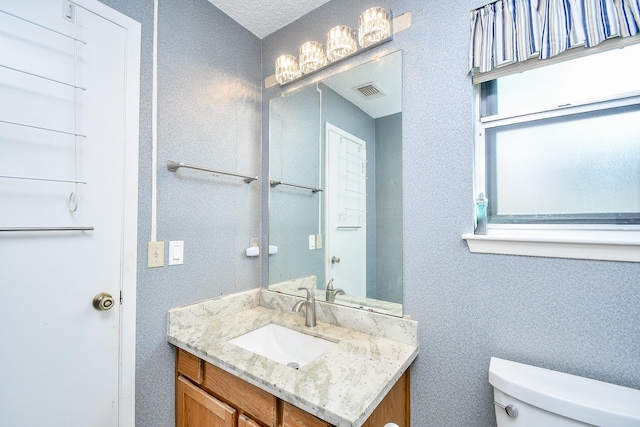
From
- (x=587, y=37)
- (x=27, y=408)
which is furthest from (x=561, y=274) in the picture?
(x=27, y=408)

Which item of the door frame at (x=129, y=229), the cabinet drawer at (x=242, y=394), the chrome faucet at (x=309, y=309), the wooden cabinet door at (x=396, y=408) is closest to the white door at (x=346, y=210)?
the chrome faucet at (x=309, y=309)

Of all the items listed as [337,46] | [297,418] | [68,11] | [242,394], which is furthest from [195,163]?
[297,418]

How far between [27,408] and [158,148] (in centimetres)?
106

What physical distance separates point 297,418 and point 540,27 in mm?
1544

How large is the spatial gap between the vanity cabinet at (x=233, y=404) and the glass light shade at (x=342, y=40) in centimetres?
154

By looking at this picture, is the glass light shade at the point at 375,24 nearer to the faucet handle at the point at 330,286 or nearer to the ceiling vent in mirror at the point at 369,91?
the ceiling vent in mirror at the point at 369,91

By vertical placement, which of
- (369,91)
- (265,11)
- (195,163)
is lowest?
(195,163)

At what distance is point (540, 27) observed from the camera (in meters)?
0.94

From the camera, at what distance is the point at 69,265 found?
1.02 meters

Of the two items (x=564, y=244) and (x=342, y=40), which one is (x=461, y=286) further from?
(x=342, y=40)

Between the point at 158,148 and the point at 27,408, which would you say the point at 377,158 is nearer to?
the point at 158,148

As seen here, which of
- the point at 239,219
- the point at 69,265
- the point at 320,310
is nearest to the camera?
the point at 69,265

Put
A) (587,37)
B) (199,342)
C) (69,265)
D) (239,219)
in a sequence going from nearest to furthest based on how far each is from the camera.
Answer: (587,37) < (69,265) < (199,342) < (239,219)

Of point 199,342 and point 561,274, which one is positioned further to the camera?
point 199,342
